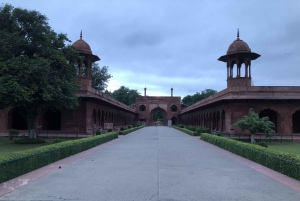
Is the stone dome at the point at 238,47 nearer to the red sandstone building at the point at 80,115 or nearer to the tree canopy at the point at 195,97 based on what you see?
the red sandstone building at the point at 80,115

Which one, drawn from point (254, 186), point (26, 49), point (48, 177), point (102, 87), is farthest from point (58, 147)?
point (102, 87)

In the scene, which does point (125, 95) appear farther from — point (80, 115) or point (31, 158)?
point (31, 158)

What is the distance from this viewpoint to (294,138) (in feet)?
74.0

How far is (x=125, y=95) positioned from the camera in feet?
275

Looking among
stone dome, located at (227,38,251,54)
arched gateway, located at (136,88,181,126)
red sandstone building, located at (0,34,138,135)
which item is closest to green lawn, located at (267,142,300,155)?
stone dome, located at (227,38,251,54)

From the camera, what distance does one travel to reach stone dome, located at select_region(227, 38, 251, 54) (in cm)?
2552

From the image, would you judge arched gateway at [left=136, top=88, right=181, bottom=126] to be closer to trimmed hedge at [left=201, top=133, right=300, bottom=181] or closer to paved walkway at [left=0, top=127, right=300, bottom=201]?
trimmed hedge at [left=201, top=133, right=300, bottom=181]

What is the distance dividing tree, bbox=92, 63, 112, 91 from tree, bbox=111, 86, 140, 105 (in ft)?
79.0

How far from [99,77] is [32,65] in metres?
40.2

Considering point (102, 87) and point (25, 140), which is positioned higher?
point (102, 87)

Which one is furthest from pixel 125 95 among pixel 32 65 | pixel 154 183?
pixel 154 183

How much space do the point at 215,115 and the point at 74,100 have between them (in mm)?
16423

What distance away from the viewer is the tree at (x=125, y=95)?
82938mm

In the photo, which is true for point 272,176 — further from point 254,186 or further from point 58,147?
point 58,147
